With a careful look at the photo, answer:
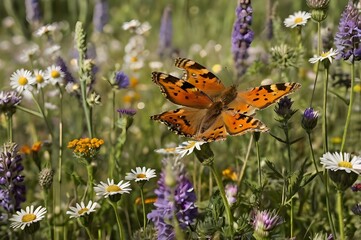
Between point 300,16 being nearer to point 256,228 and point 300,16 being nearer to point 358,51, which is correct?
point 358,51

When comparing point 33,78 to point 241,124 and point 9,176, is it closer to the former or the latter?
point 9,176

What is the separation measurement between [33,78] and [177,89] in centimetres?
67

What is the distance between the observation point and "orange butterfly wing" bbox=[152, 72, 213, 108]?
6.55 ft

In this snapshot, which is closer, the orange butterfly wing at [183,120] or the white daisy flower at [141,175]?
the white daisy flower at [141,175]

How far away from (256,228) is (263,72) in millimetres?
1755

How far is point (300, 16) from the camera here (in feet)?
7.50

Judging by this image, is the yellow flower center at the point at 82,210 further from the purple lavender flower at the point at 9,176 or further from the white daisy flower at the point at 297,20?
the white daisy flower at the point at 297,20

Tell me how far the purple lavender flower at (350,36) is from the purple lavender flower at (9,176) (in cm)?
114

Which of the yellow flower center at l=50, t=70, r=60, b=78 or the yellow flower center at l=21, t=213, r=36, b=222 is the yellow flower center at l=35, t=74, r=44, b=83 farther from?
the yellow flower center at l=21, t=213, r=36, b=222

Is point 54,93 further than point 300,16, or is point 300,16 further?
point 54,93

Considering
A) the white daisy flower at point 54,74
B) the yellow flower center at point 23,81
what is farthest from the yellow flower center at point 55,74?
the yellow flower center at point 23,81

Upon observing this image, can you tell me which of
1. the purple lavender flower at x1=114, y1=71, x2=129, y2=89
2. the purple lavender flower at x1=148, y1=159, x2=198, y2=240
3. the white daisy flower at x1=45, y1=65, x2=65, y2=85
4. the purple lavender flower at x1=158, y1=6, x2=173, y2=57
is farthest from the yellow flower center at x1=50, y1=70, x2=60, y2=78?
the purple lavender flower at x1=158, y1=6, x2=173, y2=57

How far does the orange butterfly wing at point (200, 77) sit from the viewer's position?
82.4 inches

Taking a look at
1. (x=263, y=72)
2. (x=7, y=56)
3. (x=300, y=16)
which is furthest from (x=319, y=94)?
(x=7, y=56)
